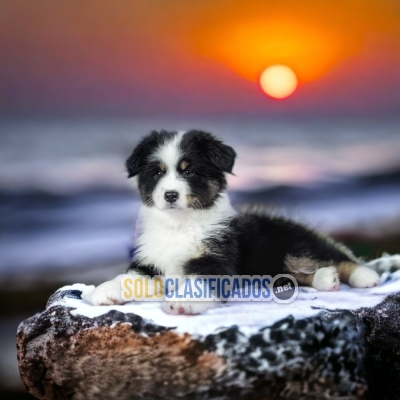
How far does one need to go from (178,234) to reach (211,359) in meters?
0.72

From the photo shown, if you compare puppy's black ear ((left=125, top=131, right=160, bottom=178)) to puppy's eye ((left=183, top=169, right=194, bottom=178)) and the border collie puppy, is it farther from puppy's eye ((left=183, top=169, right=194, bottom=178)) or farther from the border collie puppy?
puppy's eye ((left=183, top=169, right=194, bottom=178))

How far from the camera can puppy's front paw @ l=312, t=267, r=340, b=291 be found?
8.87ft

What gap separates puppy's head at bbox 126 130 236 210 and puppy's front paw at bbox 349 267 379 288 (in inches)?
35.0

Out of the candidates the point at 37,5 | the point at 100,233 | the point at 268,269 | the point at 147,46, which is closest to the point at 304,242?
the point at 268,269

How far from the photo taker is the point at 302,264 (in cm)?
286

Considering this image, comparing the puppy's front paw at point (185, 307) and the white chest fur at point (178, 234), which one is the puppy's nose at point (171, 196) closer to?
the white chest fur at point (178, 234)

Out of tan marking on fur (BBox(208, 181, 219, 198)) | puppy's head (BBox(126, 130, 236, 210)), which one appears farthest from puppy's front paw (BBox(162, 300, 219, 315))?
tan marking on fur (BBox(208, 181, 219, 198))

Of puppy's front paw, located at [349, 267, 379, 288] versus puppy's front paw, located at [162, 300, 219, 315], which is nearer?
puppy's front paw, located at [162, 300, 219, 315]

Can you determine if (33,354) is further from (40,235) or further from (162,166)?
(162,166)

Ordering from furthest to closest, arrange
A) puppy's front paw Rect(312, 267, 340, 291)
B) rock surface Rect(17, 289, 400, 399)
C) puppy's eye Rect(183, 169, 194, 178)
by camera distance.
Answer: puppy's front paw Rect(312, 267, 340, 291) < puppy's eye Rect(183, 169, 194, 178) < rock surface Rect(17, 289, 400, 399)

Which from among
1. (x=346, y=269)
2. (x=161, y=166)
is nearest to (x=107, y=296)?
→ (x=161, y=166)

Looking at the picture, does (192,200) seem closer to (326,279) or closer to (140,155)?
(140,155)

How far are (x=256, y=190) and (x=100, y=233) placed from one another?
3.19 feet

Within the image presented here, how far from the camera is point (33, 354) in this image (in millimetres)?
2508
